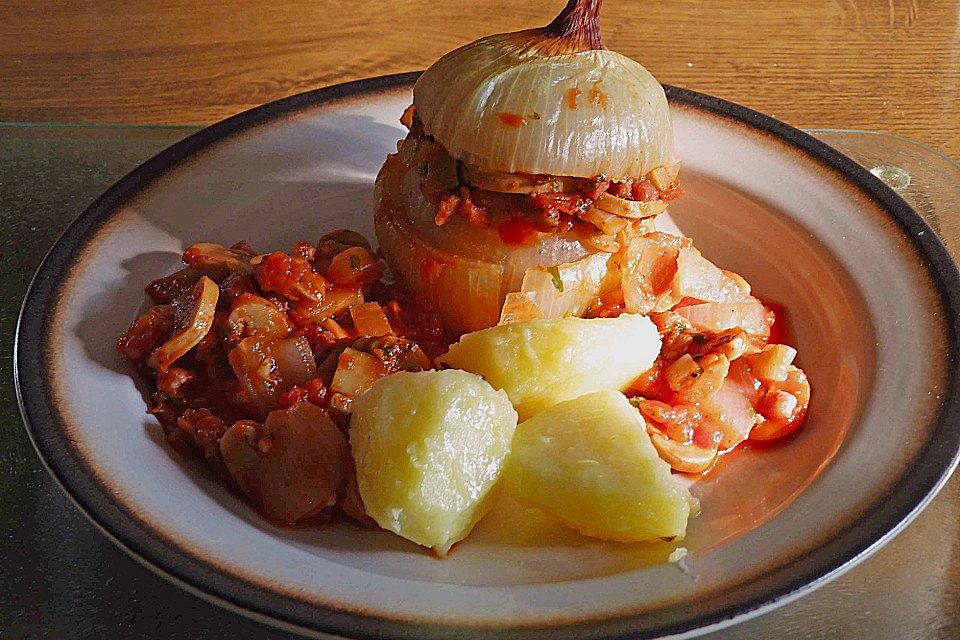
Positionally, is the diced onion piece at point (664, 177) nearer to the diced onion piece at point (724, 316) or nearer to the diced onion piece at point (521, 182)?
the diced onion piece at point (521, 182)

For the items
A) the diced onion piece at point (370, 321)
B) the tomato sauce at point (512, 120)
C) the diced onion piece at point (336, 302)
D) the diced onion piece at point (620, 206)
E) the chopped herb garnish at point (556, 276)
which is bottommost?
the diced onion piece at point (370, 321)

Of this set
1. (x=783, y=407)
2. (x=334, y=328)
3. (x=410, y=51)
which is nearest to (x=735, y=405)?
(x=783, y=407)

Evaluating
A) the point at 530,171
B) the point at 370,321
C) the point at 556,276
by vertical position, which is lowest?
the point at 370,321

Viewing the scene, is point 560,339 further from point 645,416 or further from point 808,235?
point 808,235

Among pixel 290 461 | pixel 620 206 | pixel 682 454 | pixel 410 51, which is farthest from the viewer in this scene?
pixel 410 51

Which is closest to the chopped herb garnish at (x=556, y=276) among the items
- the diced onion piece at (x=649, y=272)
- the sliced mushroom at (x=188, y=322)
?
Answer: the diced onion piece at (x=649, y=272)

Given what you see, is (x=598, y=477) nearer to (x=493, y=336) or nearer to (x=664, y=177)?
(x=493, y=336)
